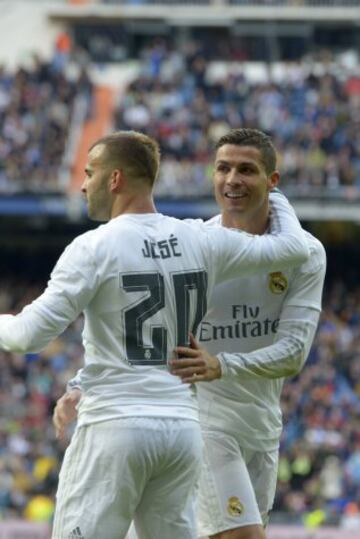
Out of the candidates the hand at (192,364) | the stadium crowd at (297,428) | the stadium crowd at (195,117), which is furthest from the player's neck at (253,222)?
the stadium crowd at (195,117)

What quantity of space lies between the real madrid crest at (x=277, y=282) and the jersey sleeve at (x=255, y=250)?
40cm

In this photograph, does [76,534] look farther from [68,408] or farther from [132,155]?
[132,155]

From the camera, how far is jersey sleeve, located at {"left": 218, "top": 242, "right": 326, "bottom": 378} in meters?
6.52

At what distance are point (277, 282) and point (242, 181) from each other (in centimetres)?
48

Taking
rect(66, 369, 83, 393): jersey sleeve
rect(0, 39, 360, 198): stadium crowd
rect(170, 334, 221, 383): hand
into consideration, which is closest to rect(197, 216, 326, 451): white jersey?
rect(170, 334, 221, 383): hand

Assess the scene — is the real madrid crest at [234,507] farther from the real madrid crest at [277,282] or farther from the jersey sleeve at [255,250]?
the jersey sleeve at [255,250]

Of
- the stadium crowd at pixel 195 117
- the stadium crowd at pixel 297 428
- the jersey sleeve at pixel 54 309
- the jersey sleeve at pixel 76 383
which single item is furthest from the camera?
the stadium crowd at pixel 195 117

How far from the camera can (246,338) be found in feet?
22.4

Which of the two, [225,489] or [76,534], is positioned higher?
[76,534]

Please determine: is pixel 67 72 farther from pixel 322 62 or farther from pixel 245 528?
pixel 245 528

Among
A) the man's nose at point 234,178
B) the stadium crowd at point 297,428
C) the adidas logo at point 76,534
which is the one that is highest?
the man's nose at point 234,178

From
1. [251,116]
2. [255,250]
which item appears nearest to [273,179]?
[255,250]

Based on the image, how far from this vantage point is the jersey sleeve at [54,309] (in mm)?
5508

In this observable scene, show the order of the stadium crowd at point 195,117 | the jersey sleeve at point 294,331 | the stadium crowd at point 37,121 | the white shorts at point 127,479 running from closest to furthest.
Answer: the white shorts at point 127,479, the jersey sleeve at point 294,331, the stadium crowd at point 195,117, the stadium crowd at point 37,121
